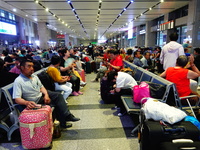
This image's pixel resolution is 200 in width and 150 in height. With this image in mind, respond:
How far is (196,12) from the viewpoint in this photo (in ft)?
29.3

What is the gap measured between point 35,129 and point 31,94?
30.7 inches

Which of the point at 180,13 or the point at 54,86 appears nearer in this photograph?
the point at 54,86

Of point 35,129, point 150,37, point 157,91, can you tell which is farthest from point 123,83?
point 150,37

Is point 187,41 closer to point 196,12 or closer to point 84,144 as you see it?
point 196,12

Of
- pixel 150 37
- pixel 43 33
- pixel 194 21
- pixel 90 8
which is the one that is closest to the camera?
pixel 194 21

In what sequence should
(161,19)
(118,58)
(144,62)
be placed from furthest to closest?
(161,19), (144,62), (118,58)

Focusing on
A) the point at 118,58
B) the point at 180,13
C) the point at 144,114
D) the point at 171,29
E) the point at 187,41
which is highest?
the point at 180,13

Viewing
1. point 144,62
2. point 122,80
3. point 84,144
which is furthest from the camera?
point 144,62

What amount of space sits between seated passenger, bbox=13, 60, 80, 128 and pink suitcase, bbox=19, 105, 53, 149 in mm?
285

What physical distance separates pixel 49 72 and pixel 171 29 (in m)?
11.7

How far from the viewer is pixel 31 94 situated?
3.08 metres

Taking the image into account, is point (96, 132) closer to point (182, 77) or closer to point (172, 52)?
point (182, 77)

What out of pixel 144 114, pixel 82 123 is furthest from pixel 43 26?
pixel 144 114

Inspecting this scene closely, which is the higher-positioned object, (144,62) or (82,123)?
(144,62)
